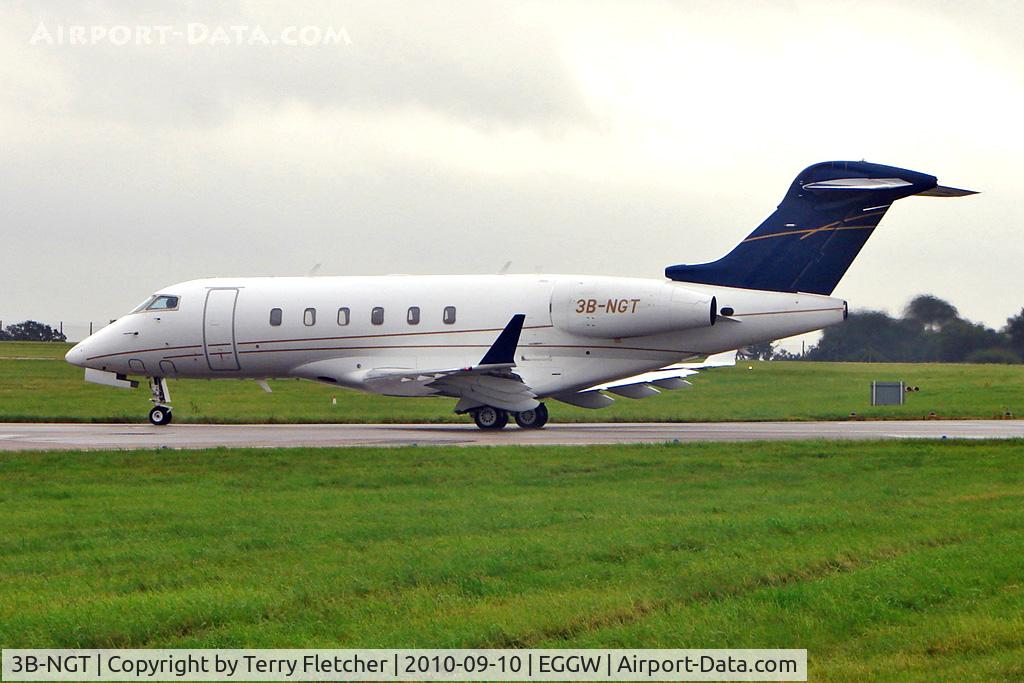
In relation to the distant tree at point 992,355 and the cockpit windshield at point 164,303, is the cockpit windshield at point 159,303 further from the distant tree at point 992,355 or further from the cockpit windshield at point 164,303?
the distant tree at point 992,355

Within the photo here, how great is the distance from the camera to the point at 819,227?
28594mm

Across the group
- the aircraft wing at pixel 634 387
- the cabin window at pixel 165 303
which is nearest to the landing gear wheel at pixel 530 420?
the aircraft wing at pixel 634 387

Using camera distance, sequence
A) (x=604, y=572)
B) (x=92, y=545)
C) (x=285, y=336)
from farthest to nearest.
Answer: (x=285, y=336)
(x=92, y=545)
(x=604, y=572)

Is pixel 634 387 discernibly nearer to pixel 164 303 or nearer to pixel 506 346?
pixel 506 346

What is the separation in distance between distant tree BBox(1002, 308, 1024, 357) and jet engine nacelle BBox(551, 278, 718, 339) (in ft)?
118

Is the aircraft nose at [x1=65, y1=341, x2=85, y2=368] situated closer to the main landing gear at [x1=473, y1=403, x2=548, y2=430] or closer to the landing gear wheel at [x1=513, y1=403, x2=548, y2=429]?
the main landing gear at [x1=473, y1=403, x2=548, y2=430]

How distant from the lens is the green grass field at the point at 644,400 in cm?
3728

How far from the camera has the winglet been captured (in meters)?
27.9

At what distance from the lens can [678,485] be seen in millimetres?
16344

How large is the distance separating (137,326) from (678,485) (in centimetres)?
2034

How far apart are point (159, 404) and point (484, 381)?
994 centimetres

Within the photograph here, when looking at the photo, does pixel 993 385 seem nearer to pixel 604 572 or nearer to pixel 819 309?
pixel 819 309

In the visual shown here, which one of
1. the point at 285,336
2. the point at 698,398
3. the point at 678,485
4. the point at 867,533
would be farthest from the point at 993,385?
the point at 867,533

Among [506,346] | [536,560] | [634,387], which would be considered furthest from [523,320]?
[536,560]
